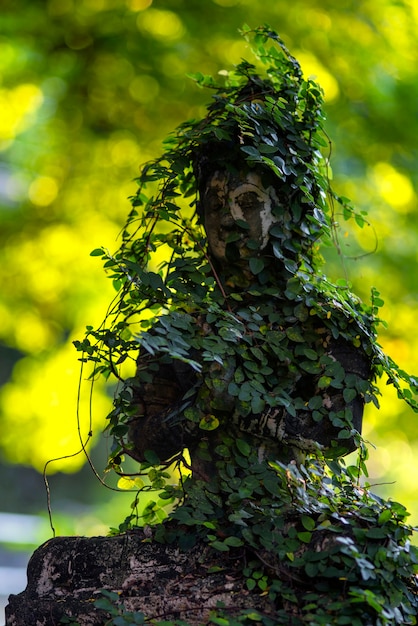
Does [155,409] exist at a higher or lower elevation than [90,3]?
lower

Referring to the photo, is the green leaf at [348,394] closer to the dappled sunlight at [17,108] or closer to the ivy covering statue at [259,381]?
the ivy covering statue at [259,381]

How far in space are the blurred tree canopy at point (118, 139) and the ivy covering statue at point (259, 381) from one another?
108cm

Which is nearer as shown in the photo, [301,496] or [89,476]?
[301,496]

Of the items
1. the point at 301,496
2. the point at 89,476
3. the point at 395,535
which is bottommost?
the point at 395,535

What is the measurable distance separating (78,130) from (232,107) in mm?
1982

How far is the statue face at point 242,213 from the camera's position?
152 cm

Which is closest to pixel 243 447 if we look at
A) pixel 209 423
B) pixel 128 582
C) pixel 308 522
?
pixel 209 423

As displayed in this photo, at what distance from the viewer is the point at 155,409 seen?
1567 mm

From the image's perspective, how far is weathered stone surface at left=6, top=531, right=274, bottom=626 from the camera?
1269mm

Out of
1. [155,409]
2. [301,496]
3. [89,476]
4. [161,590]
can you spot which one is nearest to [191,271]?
[155,409]

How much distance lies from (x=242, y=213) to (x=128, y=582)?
716 millimetres

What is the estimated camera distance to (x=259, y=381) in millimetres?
1402

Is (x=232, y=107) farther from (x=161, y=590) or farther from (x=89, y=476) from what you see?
(x=89, y=476)

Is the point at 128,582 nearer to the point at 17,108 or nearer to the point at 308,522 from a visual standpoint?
the point at 308,522
